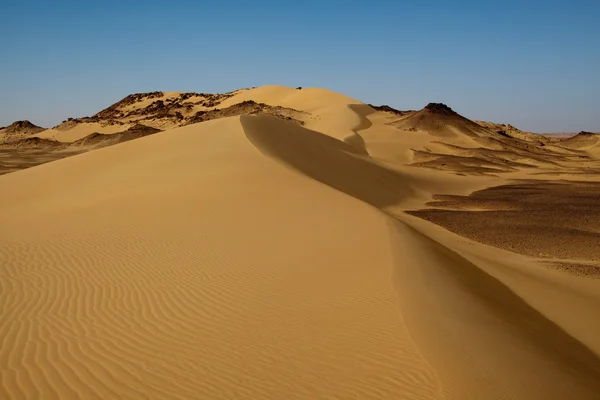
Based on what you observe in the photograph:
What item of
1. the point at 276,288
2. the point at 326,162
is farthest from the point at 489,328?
the point at 326,162

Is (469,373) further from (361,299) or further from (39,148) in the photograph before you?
(39,148)

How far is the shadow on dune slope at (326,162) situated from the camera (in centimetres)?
2372

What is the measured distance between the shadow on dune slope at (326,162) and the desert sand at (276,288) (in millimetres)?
614

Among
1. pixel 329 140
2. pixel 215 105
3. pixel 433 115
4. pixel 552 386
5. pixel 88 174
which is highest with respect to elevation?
pixel 215 105

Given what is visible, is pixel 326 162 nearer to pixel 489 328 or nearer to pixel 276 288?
pixel 276 288

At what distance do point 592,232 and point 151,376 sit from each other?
1578cm

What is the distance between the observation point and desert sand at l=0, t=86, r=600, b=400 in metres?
5.43

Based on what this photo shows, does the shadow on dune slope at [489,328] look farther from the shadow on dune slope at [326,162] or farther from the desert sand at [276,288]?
the shadow on dune slope at [326,162]

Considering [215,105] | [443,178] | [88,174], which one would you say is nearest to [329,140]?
[443,178]

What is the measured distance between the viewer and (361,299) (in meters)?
7.53

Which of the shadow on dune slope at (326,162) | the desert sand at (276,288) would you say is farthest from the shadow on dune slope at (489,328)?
the shadow on dune slope at (326,162)

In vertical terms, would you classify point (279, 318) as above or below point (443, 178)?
below

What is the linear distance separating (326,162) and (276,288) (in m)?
19.8

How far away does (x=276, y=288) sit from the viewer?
812cm
